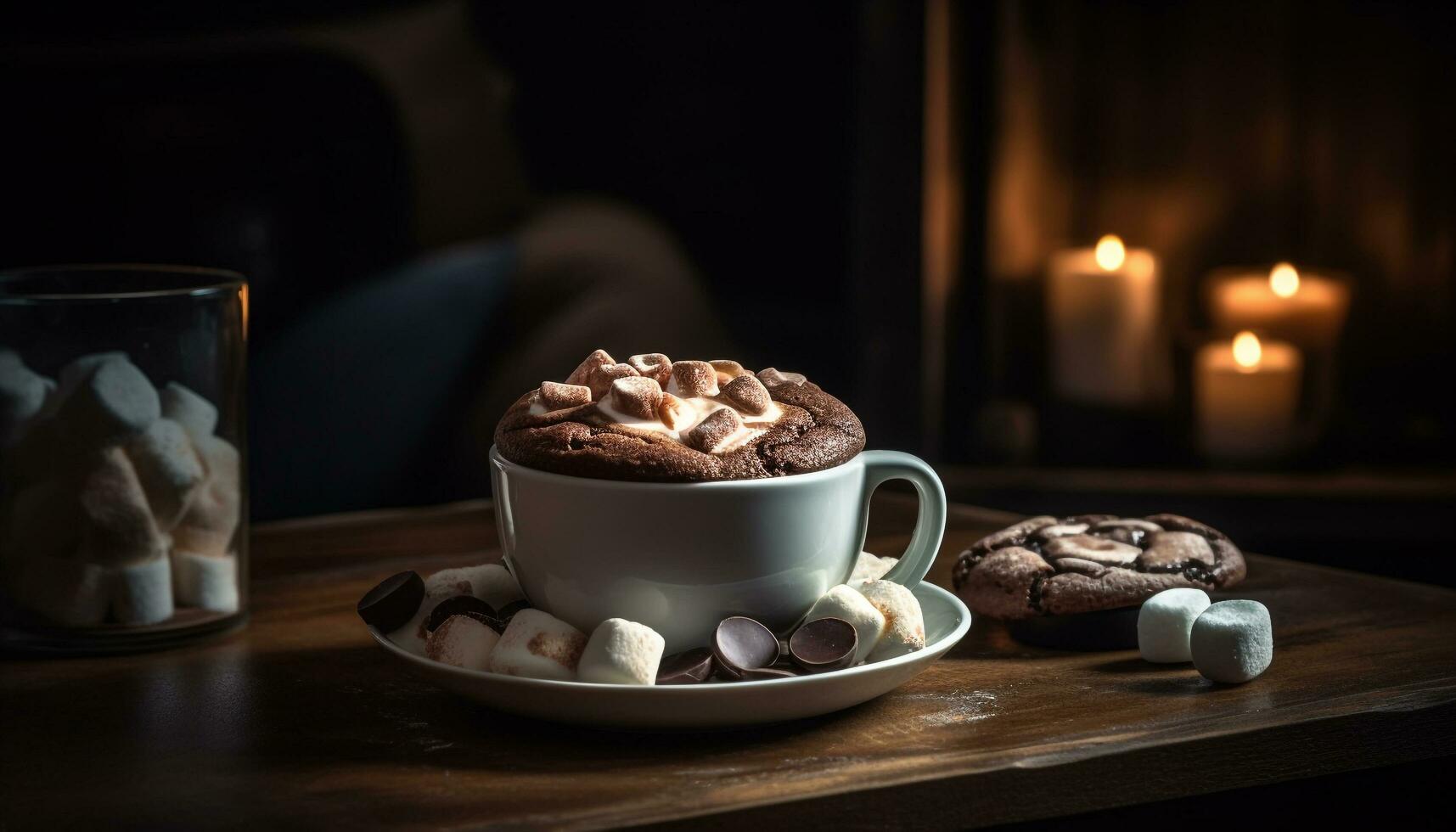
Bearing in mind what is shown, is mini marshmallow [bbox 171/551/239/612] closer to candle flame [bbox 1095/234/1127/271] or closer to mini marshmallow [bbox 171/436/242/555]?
mini marshmallow [bbox 171/436/242/555]

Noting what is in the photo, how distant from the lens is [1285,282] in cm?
202

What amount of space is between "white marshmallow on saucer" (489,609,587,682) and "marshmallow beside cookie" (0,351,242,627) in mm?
303

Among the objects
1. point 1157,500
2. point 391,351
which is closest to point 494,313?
point 391,351

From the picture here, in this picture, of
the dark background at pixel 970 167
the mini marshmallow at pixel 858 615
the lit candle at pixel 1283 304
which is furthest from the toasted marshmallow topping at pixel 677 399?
the lit candle at pixel 1283 304

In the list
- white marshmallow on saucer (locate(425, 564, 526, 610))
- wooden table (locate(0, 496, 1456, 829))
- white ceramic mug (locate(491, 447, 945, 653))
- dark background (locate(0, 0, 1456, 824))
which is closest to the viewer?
wooden table (locate(0, 496, 1456, 829))

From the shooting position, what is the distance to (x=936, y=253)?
205 cm

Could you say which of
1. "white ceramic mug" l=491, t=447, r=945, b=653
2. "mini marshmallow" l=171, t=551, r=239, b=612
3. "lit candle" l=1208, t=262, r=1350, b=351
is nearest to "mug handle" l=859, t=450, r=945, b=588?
"white ceramic mug" l=491, t=447, r=945, b=653

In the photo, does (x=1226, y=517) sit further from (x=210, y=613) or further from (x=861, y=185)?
(x=210, y=613)

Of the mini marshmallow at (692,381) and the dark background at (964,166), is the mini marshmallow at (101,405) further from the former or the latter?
the dark background at (964,166)

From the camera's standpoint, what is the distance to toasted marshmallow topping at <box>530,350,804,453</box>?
76 centimetres

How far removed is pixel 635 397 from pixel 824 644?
0.55ft

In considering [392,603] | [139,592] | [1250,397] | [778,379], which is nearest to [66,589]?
[139,592]

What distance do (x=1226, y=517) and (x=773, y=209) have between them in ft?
2.77

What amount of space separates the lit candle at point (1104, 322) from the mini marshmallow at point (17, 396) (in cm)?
146
